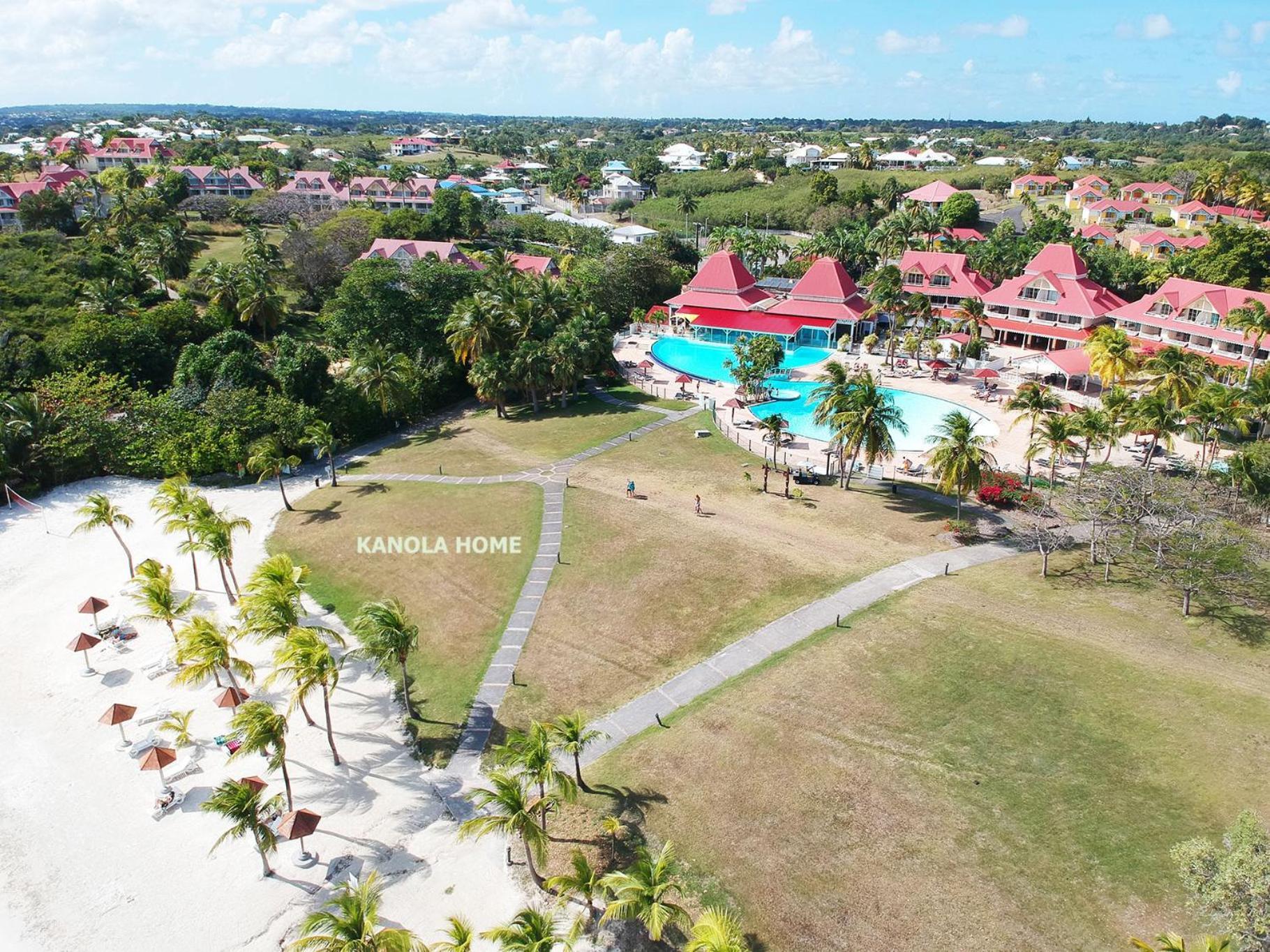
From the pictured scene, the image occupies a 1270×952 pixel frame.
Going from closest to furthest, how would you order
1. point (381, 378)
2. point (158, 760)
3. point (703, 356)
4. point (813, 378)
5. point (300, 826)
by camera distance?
point (300, 826)
point (158, 760)
point (381, 378)
point (813, 378)
point (703, 356)

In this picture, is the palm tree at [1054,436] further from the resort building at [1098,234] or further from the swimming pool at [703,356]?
the resort building at [1098,234]

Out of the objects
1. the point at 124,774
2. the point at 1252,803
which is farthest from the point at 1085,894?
the point at 124,774

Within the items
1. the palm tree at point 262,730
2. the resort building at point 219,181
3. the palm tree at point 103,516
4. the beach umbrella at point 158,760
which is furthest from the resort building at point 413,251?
the palm tree at point 262,730

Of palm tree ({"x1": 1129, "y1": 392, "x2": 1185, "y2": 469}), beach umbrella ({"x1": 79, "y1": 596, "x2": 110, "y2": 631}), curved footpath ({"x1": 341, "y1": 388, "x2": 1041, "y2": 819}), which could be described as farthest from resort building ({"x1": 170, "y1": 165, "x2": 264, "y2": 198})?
palm tree ({"x1": 1129, "y1": 392, "x2": 1185, "y2": 469})

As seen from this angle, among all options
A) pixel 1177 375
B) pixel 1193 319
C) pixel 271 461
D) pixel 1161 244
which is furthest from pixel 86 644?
pixel 1161 244

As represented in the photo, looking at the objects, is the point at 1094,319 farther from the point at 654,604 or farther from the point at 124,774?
the point at 124,774

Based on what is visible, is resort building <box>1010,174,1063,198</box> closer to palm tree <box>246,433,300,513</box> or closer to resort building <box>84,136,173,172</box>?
palm tree <box>246,433,300,513</box>

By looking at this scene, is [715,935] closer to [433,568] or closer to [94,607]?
[433,568]
